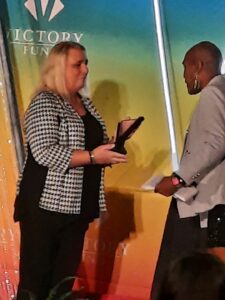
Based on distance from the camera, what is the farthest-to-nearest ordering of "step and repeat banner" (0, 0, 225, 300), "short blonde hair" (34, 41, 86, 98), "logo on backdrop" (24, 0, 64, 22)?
"logo on backdrop" (24, 0, 64, 22) → "step and repeat banner" (0, 0, 225, 300) → "short blonde hair" (34, 41, 86, 98)

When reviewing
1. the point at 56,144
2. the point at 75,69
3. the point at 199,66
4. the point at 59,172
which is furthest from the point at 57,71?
the point at 199,66

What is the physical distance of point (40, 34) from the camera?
11.2 feet

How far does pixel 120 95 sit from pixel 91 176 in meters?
0.59

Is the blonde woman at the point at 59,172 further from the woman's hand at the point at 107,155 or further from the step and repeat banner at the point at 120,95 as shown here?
the step and repeat banner at the point at 120,95

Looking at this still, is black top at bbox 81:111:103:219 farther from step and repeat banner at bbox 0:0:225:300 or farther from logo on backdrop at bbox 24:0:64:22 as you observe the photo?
logo on backdrop at bbox 24:0:64:22

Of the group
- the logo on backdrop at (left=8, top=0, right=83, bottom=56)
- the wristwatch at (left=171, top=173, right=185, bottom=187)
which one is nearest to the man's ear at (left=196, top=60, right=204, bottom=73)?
the wristwatch at (left=171, top=173, right=185, bottom=187)

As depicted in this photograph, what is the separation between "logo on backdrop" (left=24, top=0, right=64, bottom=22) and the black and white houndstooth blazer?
2.35 ft

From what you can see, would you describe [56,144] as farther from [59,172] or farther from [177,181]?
[177,181]

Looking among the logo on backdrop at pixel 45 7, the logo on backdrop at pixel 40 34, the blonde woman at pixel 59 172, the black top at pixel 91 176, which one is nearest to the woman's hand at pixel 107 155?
the blonde woman at pixel 59 172

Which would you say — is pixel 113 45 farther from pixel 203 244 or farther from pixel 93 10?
pixel 203 244

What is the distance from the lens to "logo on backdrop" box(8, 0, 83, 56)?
11.1 feet

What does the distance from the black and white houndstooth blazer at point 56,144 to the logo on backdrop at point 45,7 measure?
2.35 ft

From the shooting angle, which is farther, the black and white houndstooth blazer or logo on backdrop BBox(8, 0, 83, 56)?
logo on backdrop BBox(8, 0, 83, 56)

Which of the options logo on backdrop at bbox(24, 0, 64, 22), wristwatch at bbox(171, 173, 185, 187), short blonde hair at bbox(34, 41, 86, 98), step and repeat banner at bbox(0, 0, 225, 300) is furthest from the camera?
logo on backdrop at bbox(24, 0, 64, 22)
